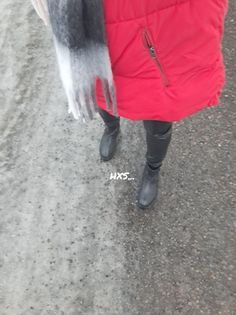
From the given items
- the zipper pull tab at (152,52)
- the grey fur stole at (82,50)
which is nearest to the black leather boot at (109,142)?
the grey fur stole at (82,50)

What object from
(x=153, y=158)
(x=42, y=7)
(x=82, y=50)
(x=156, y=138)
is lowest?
(x=153, y=158)

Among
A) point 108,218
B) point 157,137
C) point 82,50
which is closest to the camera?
point 82,50

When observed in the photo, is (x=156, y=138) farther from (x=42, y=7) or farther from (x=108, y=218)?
(x=42, y=7)

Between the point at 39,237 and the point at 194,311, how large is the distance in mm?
798

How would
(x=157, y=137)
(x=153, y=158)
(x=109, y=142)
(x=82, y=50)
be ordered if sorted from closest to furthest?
(x=82, y=50) → (x=157, y=137) → (x=153, y=158) → (x=109, y=142)

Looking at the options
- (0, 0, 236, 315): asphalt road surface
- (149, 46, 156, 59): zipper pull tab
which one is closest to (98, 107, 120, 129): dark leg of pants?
(0, 0, 236, 315): asphalt road surface

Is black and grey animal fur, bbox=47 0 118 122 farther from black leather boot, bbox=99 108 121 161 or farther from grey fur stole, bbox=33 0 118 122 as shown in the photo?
black leather boot, bbox=99 108 121 161

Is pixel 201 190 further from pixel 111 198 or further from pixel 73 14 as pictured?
pixel 73 14

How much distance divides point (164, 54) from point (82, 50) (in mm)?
274

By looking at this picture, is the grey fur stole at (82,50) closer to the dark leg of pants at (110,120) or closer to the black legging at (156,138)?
the black legging at (156,138)

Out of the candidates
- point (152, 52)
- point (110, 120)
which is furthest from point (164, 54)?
point (110, 120)

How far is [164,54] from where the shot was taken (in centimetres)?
142

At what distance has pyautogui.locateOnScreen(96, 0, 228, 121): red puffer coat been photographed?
1330 mm

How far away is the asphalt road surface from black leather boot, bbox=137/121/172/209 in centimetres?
6
